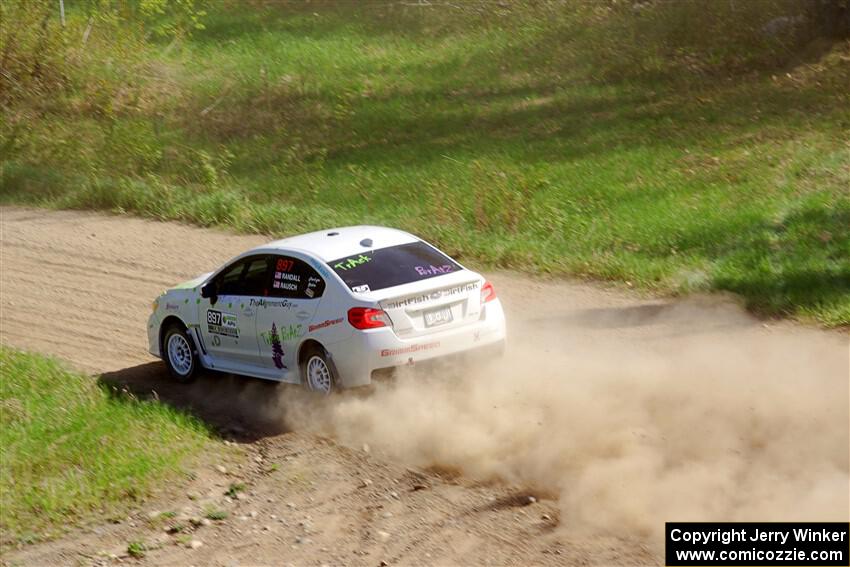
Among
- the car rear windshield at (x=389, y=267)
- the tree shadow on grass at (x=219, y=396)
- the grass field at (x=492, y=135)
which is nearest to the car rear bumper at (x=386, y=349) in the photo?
the car rear windshield at (x=389, y=267)

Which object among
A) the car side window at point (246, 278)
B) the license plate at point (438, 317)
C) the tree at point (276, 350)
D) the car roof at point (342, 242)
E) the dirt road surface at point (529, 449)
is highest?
the car roof at point (342, 242)

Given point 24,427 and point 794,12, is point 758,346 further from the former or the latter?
point 794,12

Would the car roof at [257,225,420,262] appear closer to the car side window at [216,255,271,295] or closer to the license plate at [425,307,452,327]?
the car side window at [216,255,271,295]

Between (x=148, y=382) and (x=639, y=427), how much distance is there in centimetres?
606

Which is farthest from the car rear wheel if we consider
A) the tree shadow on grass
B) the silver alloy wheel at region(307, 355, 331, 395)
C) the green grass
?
the green grass

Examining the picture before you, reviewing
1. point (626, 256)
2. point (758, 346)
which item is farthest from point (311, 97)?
point (758, 346)

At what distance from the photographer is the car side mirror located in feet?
42.4

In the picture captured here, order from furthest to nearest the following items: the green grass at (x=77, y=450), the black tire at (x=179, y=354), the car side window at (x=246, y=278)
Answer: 1. the black tire at (x=179, y=354)
2. the car side window at (x=246, y=278)
3. the green grass at (x=77, y=450)

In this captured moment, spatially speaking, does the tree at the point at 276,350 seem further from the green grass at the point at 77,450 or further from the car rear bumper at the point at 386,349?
the green grass at the point at 77,450

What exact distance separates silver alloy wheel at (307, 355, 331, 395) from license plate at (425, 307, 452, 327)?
1107 millimetres

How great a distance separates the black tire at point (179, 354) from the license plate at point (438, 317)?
10.6 ft

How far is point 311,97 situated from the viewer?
95.1 feet

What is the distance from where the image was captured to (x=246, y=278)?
497 inches

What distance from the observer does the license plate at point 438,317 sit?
1138 centimetres
